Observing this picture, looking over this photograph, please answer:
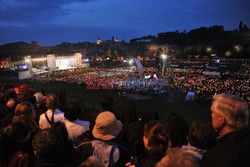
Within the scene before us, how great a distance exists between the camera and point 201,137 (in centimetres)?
309

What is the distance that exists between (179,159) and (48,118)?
11.4ft

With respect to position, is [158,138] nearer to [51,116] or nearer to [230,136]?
[230,136]

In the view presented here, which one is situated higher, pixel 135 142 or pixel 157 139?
pixel 157 139

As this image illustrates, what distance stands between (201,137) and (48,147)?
6.12 feet

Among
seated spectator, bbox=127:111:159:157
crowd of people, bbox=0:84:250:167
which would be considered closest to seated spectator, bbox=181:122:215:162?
crowd of people, bbox=0:84:250:167

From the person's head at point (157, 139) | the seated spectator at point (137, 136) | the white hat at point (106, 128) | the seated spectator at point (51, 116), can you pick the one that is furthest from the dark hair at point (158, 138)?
the seated spectator at point (51, 116)

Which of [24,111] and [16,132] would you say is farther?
[24,111]

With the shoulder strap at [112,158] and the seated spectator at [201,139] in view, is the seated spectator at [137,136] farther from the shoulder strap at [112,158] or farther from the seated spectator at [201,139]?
the seated spectator at [201,139]

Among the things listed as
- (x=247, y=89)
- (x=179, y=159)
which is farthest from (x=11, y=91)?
(x=247, y=89)

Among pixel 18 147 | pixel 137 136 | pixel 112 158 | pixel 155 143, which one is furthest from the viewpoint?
pixel 137 136

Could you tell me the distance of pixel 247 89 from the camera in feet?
65.5

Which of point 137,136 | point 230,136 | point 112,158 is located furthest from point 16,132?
point 230,136

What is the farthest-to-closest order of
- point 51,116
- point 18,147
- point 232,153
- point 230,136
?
point 51,116 < point 18,147 < point 230,136 < point 232,153

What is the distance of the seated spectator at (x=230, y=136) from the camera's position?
2.00 m
